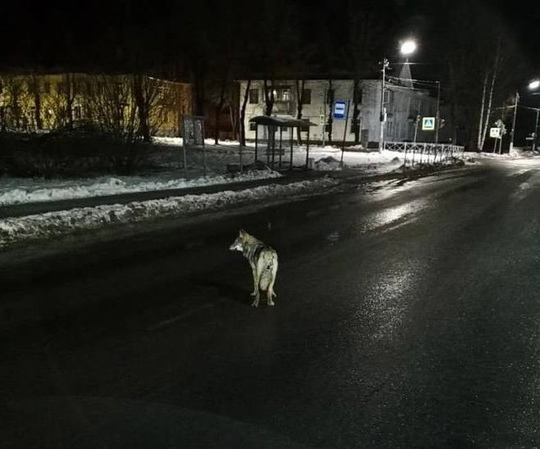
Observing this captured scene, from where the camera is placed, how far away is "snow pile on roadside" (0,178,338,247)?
11.5m

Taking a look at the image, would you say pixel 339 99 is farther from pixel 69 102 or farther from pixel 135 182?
pixel 135 182

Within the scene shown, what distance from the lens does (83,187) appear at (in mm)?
17438

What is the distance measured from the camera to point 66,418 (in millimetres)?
4227

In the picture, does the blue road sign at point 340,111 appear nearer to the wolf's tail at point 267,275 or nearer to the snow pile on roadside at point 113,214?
the snow pile on roadside at point 113,214

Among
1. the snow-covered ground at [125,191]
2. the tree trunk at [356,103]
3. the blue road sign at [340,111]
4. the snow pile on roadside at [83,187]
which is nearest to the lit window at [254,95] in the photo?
the tree trunk at [356,103]

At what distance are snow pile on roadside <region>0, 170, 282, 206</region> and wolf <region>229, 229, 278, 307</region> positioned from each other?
932 centimetres

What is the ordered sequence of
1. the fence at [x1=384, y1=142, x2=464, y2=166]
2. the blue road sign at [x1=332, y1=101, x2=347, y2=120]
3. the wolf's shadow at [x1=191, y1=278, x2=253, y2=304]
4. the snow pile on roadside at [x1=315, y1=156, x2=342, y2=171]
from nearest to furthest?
1. the wolf's shadow at [x1=191, y1=278, x2=253, y2=304]
2. the blue road sign at [x1=332, y1=101, x2=347, y2=120]
3. the snow pile on roadside at [x1=315, y1=156, x2=342, y2=171]
4. the fence at [x1=384, y1=142, x2=464, y2=166]

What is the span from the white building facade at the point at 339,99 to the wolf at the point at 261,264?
5557cm

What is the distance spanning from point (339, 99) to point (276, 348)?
61.1 meters

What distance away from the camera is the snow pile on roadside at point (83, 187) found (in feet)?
51.4

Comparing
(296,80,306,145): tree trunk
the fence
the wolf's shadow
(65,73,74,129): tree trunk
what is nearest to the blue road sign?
(65,73,74,129): tree trunk

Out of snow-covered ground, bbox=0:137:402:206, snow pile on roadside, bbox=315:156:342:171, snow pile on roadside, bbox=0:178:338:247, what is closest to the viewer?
snow pile on roadside, bbox=0:178:338:247

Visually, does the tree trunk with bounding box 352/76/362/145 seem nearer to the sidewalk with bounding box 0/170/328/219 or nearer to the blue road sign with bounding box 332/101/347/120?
the blue road sign with bounding box 332/101/347/120

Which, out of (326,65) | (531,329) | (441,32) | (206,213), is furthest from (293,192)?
(441,32)
